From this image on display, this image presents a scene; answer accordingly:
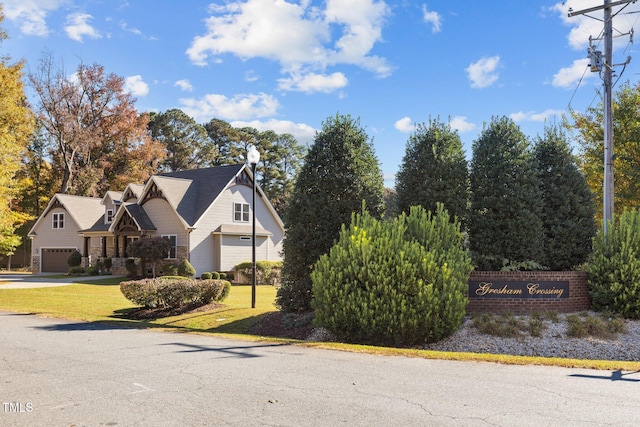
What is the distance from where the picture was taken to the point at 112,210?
133ft

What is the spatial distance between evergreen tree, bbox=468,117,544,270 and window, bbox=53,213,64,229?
3774 cm

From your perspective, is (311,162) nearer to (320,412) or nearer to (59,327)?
(59,327)

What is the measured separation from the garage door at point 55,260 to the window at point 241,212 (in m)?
15.1

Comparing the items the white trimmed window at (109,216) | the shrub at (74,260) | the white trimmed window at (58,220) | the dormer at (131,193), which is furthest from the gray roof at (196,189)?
the white trimmed window at (58,220)

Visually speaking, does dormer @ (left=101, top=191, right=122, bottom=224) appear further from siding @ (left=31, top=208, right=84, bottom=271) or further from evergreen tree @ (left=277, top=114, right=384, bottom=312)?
evergreen tree @ (left=277, top=114, right=384, bottom=312)

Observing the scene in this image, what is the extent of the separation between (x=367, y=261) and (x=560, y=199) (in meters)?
7.32

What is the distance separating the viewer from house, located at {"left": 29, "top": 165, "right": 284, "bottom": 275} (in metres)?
35.0

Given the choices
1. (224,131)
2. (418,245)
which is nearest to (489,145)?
(418,245)

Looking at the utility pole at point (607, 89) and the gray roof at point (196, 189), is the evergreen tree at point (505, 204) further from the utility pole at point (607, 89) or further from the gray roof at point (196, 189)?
the gray roof at point (196, 189)

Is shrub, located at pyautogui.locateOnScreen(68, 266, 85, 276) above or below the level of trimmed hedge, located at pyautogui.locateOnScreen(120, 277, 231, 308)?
below

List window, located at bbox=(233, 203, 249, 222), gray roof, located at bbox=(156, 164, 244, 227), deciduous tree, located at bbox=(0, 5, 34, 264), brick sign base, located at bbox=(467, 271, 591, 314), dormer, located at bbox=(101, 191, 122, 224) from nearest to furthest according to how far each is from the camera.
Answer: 1. brick sign base, located at bbox=(467, 271, 591, 314)
2. deciduous tree, located at bbox=(0, 5, 34, 264)
3. gray roof, located at bbox=(156, 164, 244, 227)
4. window, located at bbox=(233, 203, 249, 222)
5. dormer, located at bbox=(101, 191, 122, 224)

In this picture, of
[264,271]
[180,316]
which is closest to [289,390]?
[180,316]

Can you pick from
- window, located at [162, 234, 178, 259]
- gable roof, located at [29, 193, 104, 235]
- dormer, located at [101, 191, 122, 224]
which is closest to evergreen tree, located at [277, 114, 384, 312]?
window, located at [162, 234, 178, 259]

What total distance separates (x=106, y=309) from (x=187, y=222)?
52.1 feet
